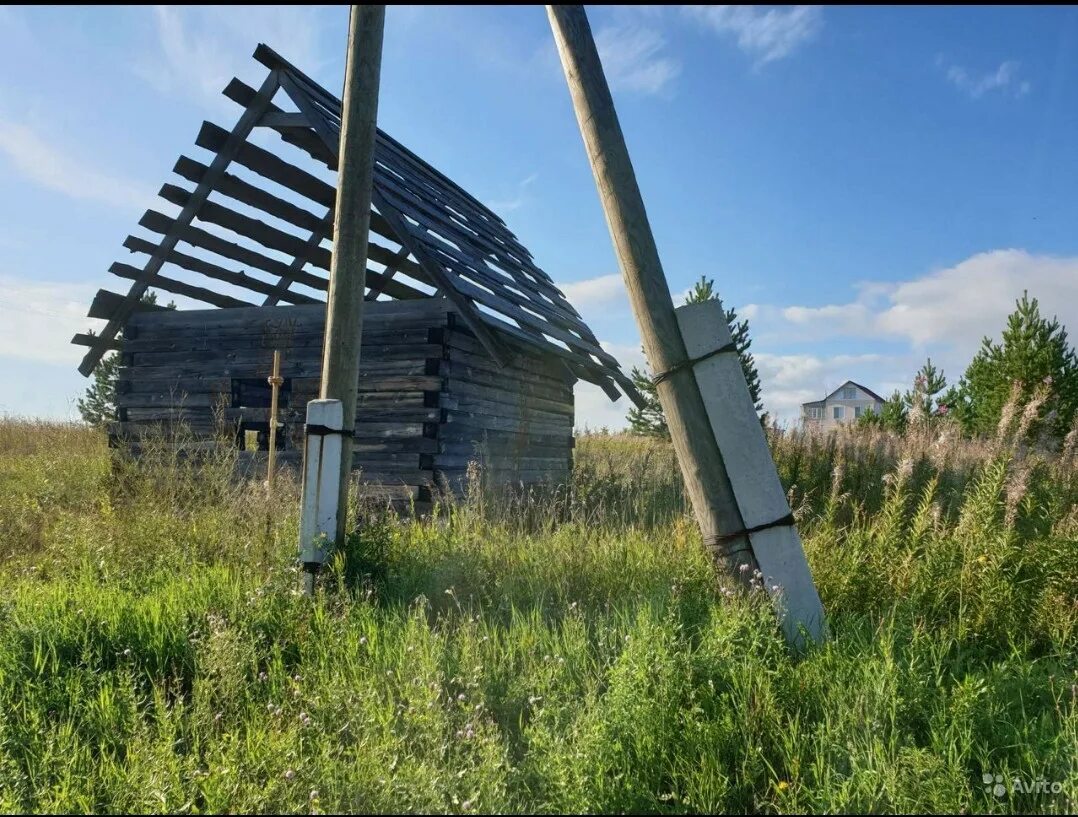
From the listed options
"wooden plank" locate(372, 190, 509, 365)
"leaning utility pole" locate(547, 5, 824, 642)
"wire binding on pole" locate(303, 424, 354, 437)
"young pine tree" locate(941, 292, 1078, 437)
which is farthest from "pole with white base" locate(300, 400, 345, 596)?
"young pine tree" locate(941, 292, 1078, 437)

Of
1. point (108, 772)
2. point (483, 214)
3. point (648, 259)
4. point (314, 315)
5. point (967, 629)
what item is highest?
point (483, 214)

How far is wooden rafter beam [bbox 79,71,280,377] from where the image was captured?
32.7 ft

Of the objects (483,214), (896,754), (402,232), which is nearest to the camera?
(896,754)

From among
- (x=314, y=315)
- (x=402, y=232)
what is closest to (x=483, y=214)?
(x=314, y=315)

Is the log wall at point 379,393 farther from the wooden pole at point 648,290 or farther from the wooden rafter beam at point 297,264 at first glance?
the wooden pole at point 648,290

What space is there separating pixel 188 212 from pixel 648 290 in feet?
28.2

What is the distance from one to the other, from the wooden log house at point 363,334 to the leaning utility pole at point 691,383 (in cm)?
462

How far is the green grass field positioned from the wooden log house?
12.2 ft

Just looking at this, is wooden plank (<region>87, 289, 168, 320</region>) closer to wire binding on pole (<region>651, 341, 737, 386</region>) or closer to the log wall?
the log wall

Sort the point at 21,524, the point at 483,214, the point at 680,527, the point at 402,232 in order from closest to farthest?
1. the point at 680,527
2. the point at 21,524
3. the point at 402,232
4. the point at 483,214

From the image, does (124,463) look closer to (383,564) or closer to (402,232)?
(402,232)

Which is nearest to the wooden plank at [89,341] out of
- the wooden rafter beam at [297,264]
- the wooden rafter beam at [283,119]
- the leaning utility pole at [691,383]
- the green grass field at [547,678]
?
the wooden rafter beam at [297,264]

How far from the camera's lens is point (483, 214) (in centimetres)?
1608

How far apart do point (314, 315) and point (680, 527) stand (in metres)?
6.76
